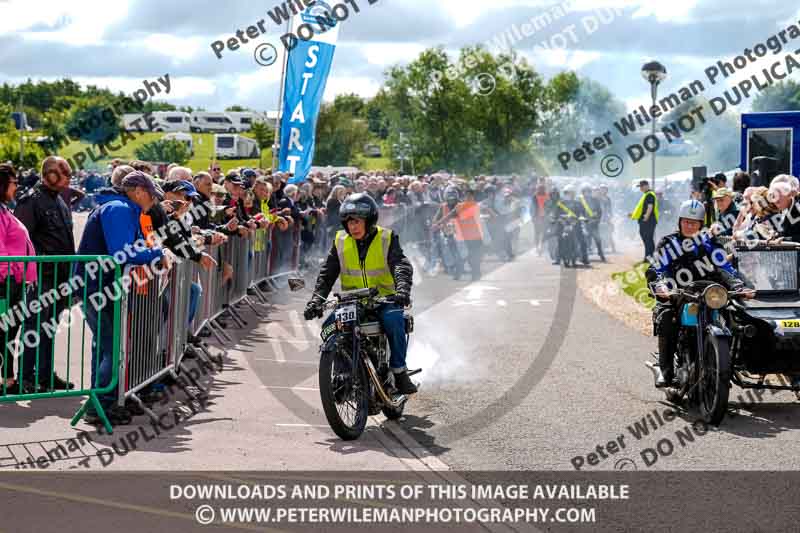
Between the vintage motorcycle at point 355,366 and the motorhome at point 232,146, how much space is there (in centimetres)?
10399

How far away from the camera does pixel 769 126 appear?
21.9 metres

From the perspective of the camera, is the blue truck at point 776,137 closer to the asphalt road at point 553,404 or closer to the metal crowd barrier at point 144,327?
the asphalt road at point 553,404

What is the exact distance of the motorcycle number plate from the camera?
824cm

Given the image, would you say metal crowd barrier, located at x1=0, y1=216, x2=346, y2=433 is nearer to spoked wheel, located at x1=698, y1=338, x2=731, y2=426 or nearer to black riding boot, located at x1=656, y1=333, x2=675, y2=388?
black riding boot, located at x1=656, y1=333, x2=675, y2=388

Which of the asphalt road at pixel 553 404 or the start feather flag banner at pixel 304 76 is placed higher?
the start feather flag banner at pixel 304 76

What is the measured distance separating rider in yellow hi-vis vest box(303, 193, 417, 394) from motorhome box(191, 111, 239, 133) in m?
144

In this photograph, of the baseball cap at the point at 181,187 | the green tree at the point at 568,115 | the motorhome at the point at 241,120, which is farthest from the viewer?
the motorhome at the point at 241,120

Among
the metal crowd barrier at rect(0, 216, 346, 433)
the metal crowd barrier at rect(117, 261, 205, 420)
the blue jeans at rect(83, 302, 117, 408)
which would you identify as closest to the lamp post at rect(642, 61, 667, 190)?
the metal crowd barrier at rect(0, 216, 346, 433)

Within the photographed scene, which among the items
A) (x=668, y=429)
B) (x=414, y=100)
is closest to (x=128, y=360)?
(x=668, y=429)

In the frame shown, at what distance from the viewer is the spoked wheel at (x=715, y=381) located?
8.44 meters

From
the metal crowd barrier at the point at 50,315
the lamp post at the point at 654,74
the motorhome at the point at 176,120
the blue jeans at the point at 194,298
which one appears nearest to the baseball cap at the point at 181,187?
the blue jeans at the point at 194,298

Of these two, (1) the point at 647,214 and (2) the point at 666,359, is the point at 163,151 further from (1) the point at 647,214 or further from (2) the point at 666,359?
(2) the point at 666,359

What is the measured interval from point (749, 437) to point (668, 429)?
0.60 metres

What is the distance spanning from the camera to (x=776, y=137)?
21922mm
